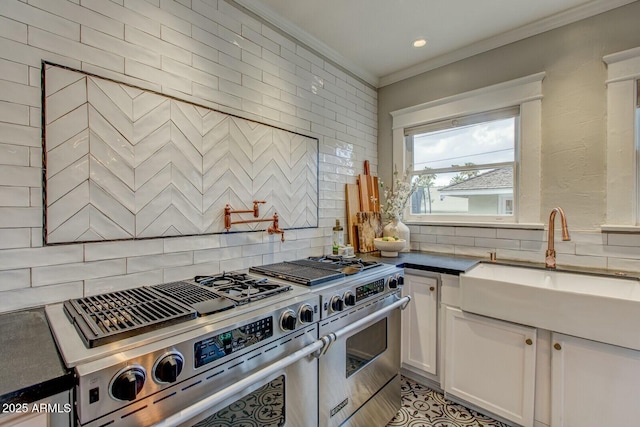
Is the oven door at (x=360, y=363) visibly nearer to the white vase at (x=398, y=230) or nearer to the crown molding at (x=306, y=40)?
the white vase at (x=398, y=230)

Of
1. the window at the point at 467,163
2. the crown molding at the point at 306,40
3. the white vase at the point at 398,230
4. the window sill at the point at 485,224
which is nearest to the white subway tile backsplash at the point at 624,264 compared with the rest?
the window sill at the point at 485,224

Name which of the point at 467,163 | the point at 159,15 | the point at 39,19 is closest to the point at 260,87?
the point at 159,15

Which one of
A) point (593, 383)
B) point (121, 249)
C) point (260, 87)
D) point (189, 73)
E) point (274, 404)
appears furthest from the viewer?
point (260, 87)

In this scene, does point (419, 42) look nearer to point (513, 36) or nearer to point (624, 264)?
point (513, 36)

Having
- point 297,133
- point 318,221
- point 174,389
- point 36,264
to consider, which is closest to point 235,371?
point 174,389

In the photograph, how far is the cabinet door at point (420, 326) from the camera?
2109 mm

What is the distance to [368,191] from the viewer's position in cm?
291

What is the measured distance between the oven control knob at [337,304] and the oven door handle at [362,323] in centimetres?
10

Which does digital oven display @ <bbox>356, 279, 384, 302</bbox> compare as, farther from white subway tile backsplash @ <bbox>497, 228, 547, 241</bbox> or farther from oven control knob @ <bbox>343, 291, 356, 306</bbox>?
white subway tile backsplash @ <bbox>497, 228, 547, 241</bbox>

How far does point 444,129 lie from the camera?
271 cm

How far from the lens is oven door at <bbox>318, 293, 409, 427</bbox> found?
1405 millimetres

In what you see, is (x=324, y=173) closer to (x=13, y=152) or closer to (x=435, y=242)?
(x=435, y=242)

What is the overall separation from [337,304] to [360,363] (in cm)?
44

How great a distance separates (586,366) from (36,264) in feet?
8.30
